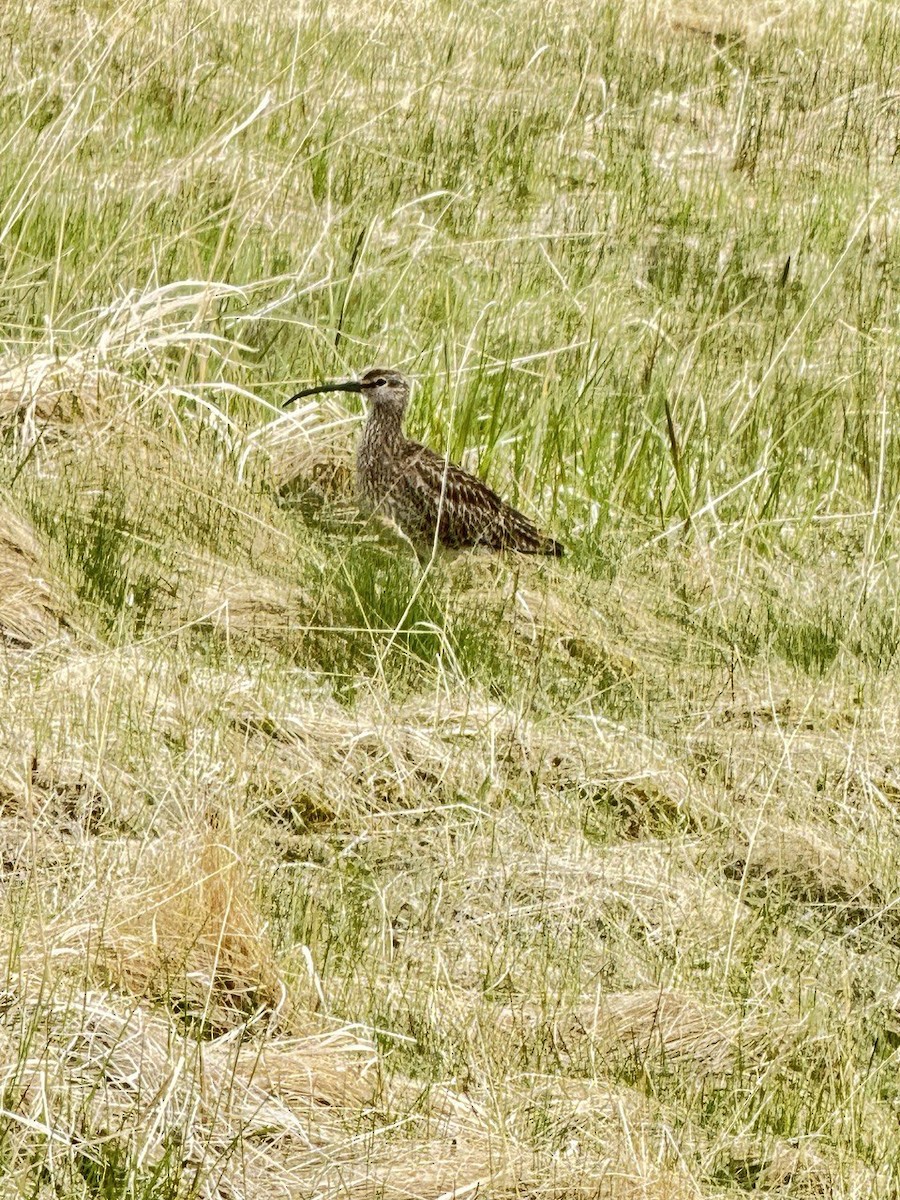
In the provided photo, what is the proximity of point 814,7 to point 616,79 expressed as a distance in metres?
2.58

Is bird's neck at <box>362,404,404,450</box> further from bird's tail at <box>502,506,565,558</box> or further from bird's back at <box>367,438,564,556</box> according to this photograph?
bird's tail at <box>502,506,565,558</box>

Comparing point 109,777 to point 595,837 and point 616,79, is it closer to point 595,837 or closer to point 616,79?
point 595,837

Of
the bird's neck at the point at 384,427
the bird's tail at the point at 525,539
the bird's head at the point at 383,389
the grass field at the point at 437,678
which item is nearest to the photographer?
the grass field at the point at 437,678

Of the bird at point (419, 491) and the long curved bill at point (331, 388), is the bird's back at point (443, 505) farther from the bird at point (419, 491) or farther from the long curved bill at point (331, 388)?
the long curved bill at point (331, 388)

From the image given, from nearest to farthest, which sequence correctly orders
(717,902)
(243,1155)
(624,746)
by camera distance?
1. (243,1155)
2. (717,902)
3. (624,746)

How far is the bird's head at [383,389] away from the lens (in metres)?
6.96

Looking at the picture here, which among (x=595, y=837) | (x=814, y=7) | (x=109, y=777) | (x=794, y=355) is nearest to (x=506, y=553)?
(x=595, y=837)

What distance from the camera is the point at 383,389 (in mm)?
6965

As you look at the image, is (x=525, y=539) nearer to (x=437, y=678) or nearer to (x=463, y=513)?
(x=463, y=513)

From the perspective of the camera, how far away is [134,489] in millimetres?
6191

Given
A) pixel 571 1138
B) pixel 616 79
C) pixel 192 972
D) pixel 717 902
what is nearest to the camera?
pixel 571 1138

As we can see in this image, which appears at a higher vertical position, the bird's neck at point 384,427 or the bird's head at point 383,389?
the bird's head at point 383,389

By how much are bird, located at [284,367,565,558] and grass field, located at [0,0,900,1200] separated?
135mm

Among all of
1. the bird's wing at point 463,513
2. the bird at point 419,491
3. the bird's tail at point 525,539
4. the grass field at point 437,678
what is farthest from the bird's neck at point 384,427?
the bird's tail at point 525,539
